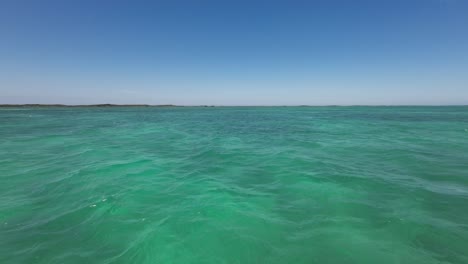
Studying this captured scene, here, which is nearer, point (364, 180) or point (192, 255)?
point (192, 255)

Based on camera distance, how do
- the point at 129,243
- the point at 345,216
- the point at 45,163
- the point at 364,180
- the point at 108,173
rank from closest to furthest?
the point at 129,243
the point at 345,216
the point at 364,180
the point at 108,173
the point at 45,163

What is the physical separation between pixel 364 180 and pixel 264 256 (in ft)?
16.8

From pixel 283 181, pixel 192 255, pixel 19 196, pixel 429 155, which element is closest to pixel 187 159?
pixel 283 181

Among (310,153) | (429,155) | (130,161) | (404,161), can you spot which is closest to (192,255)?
(130,161)

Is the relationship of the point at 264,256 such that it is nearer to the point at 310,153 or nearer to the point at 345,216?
the point at 345,216

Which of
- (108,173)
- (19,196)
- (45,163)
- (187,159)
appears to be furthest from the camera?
(187,159)

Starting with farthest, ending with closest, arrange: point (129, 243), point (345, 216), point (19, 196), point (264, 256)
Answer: point (19, 196) → point (345, 216) → point (129, 243) → point (264, 256)

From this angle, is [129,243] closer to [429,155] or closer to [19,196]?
[19,196]

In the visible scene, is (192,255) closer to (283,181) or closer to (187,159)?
(283,181)

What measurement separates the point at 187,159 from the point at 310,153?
20.6 feet

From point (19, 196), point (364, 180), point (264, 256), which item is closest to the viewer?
point (264, 256)

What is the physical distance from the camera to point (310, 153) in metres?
11.1

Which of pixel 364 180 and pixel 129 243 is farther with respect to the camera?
pixel 364 180

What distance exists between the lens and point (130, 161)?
31.2ft
